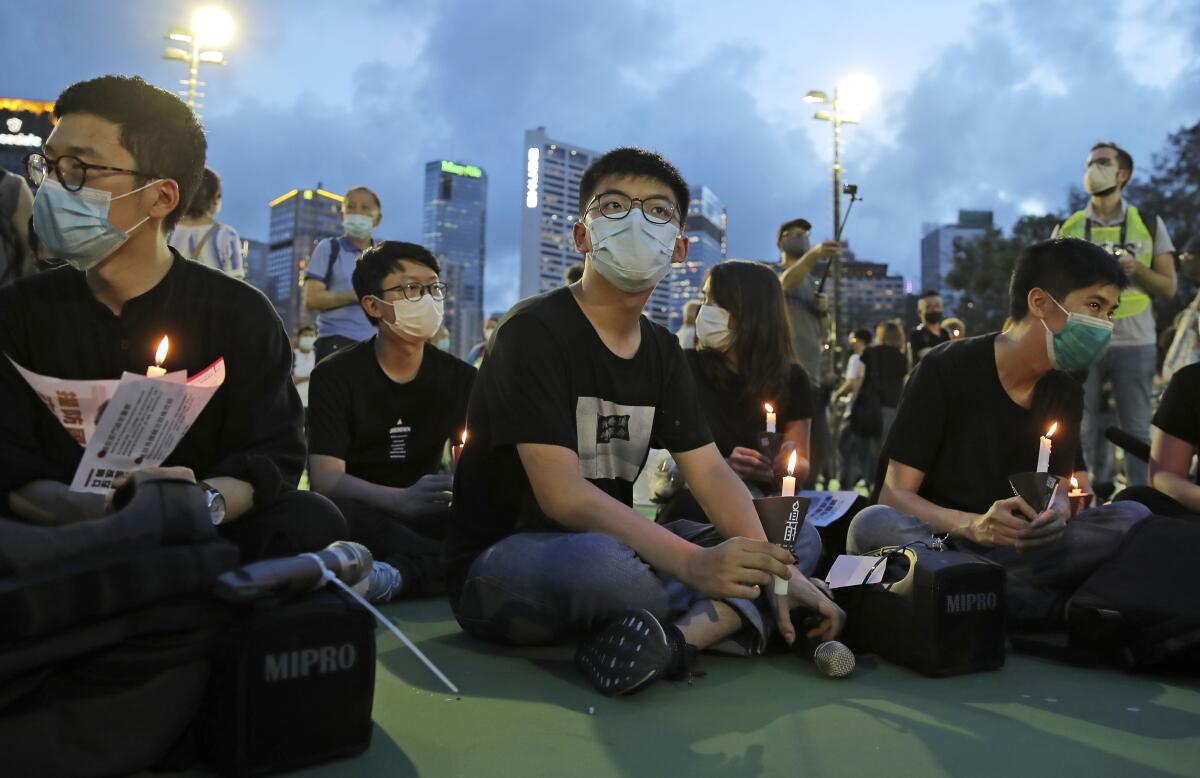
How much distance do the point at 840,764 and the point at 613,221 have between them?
172cm

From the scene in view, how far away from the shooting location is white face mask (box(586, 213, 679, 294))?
294 centimetres

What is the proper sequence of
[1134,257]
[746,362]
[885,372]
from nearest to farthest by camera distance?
[746,362], [1134,257], [885,372]

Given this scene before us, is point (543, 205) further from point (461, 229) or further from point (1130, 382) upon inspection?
point (461, 229)

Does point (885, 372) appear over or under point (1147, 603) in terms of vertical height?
over

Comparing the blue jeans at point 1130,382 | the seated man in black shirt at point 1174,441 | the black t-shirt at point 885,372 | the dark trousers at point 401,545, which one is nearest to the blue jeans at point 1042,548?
the seated man in black shirt at point 1174,441

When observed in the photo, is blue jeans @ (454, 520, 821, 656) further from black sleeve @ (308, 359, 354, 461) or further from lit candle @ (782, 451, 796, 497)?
black sleeve @ (308, 359, 354, 461)

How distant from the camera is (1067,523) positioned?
335 cm

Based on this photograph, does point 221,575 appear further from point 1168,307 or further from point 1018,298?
point 1168,307

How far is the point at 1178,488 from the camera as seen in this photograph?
140 inches

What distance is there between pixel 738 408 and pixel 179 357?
2.52 meters

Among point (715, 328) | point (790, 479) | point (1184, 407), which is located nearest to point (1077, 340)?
point (1184, 407)

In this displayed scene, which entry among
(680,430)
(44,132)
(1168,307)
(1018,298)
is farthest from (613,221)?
(1168,307)

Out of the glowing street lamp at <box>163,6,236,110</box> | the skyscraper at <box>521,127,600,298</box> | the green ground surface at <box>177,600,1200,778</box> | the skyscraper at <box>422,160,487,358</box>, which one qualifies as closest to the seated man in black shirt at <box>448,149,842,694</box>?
the green ground surface at <box>177,600,1200,778</box>

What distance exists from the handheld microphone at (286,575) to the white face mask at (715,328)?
2.56 meters
